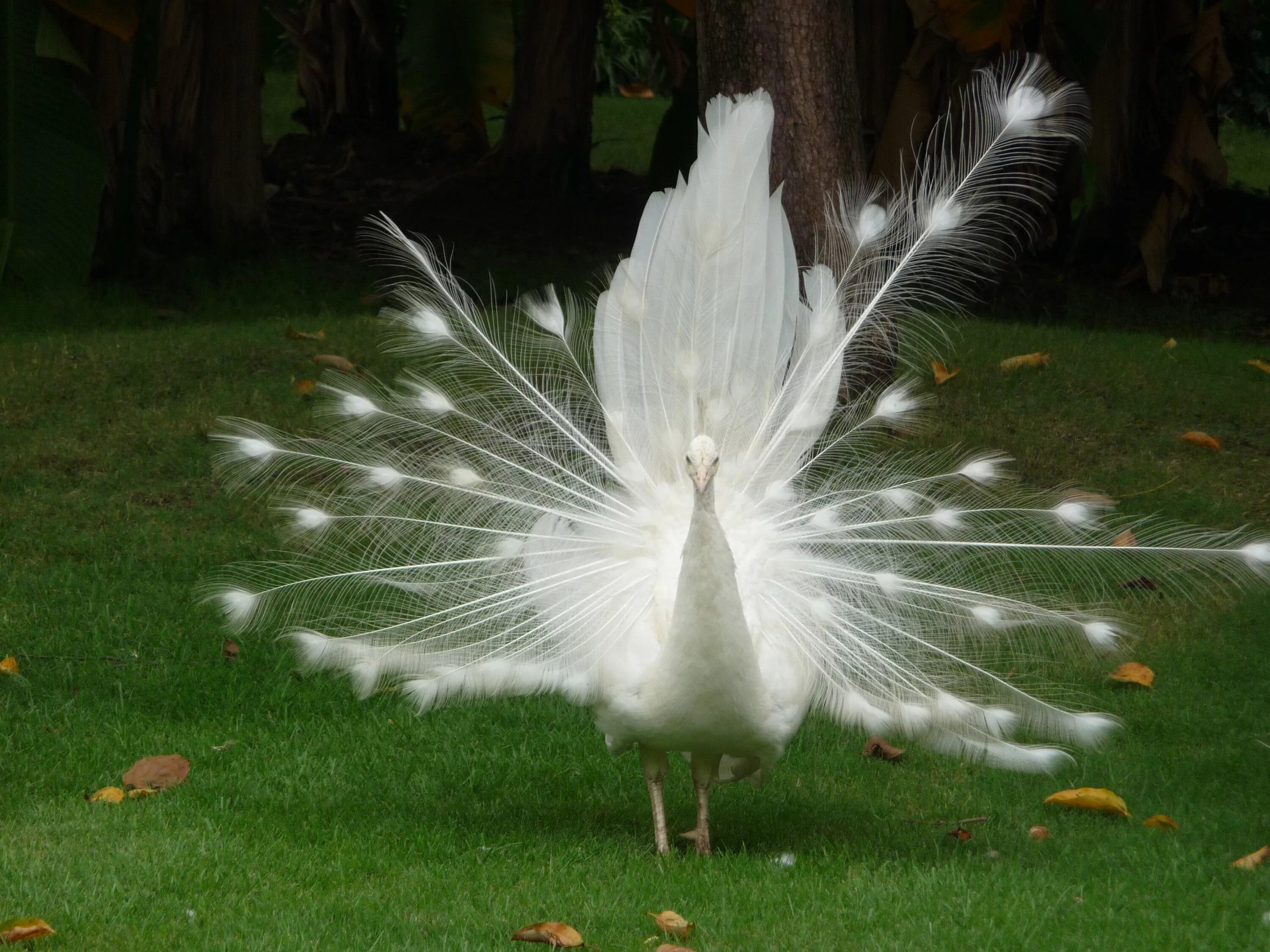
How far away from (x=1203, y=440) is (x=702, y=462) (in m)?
4.67

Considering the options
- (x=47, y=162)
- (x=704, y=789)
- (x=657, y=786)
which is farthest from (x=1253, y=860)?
(x=47, y=162)

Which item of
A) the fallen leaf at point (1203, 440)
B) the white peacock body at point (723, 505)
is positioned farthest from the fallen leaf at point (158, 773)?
the fallen leaf at point (1203, 440)

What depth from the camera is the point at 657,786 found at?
4254 mm

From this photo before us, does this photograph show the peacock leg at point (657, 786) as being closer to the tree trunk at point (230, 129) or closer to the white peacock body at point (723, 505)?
the white peacock body at point (723, 505)

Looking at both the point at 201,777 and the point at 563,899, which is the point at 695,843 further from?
the point at 201,777

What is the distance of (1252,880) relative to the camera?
12.7 ft

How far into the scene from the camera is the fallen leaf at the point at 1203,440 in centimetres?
751

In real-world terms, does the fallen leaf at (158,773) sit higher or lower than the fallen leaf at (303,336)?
lower

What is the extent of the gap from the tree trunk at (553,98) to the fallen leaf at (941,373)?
14.3 ft

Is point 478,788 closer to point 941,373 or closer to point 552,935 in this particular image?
point 552,935

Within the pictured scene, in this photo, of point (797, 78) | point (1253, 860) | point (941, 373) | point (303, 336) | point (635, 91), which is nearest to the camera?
point (1253, 860)

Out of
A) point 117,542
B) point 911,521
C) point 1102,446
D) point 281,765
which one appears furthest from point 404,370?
point 1102,446

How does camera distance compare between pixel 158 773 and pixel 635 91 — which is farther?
pixel 635 91

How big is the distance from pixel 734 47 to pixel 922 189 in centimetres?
206
